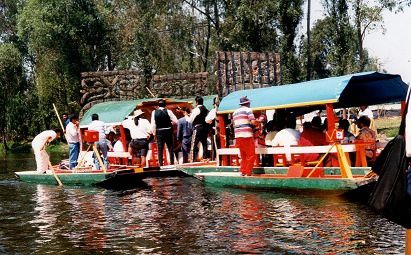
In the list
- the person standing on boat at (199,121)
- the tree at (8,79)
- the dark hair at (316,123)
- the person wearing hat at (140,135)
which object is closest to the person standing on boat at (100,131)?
the person wearing hat at (140,135)

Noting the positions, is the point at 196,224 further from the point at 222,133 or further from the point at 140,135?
the point at 140,135

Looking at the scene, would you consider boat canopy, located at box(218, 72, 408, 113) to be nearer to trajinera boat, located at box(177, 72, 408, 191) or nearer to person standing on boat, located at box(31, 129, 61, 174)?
trajinera boat, located at box(177, 72, 408, 191)

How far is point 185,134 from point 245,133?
17.5 feet

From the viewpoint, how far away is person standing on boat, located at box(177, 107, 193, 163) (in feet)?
62.3

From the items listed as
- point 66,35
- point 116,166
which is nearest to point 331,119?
point 116,166

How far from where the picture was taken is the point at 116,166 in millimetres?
19875

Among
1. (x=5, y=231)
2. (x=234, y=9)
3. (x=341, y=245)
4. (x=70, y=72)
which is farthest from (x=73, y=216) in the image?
(x=70, y=72)

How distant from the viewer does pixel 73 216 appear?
468 inches

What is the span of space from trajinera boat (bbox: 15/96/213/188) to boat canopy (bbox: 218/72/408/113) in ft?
10.7

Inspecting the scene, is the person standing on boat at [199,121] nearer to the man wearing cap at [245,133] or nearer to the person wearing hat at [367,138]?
the man wearing cap at [245,133]

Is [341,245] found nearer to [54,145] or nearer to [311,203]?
[311,203]

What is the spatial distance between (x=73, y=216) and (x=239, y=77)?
407 inches

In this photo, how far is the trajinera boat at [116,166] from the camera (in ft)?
53.6

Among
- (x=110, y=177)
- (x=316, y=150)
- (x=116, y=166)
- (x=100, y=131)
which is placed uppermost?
(x=100, y=131)
